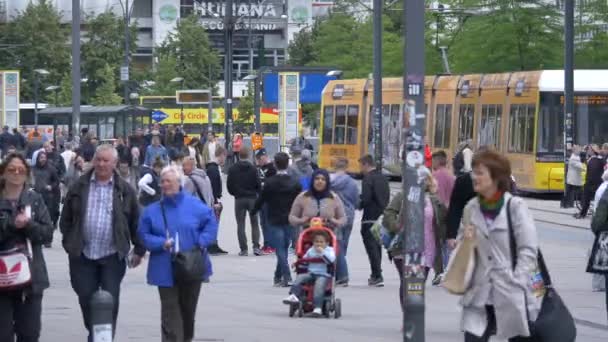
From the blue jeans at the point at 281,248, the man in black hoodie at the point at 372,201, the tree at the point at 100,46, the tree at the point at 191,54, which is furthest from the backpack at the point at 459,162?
the tree at the point at 191,54

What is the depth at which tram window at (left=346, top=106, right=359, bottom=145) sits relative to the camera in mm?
50188

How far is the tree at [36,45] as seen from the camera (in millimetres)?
87438

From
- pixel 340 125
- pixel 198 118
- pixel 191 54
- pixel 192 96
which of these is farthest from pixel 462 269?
pixel 191 54

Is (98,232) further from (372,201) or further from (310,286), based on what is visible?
(372,201)

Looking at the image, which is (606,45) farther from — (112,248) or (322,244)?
(112,248)

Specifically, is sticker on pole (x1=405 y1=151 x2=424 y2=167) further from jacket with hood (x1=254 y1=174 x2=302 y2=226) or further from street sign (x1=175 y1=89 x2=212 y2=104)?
street sign (x1=175 y1=89 x2=212 y2=104)

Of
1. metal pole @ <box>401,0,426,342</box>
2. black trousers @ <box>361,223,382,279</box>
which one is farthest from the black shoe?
metal pole @ <box>401,0,426,342</box>

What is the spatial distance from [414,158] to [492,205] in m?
2.43

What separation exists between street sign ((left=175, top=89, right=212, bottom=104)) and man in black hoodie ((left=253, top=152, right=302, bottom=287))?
42470mm

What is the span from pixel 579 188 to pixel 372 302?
61.1ft

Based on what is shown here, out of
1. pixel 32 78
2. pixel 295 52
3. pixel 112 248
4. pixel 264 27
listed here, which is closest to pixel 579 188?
pixel 112 248

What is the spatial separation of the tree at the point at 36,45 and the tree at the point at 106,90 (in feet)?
9.34

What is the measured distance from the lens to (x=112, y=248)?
11.8 meters

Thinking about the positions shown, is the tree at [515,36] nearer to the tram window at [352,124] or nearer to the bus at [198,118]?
the tram window at [352,124]
